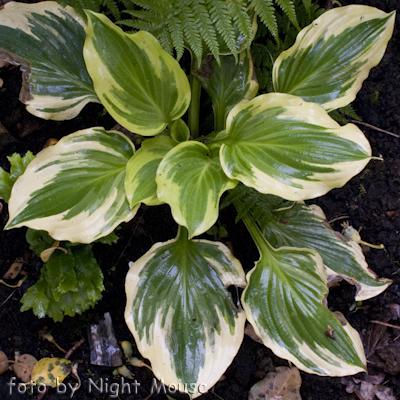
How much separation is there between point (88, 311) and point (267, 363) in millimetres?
725

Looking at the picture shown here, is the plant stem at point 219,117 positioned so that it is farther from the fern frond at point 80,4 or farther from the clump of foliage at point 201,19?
the fern frond at point 80,4

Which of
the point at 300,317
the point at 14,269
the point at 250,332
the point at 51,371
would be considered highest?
the point at 14,269

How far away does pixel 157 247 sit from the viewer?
1.12 metres

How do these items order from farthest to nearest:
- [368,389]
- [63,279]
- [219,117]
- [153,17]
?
[368,389] → [219,117] → [63,279] → [153,17]

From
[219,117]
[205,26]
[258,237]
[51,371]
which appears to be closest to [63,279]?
[51,371]

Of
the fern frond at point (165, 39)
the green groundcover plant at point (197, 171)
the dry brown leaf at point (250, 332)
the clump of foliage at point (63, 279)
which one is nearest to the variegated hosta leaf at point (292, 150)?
the green groundcover plant at point (197, 171)

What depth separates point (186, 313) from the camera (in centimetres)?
109

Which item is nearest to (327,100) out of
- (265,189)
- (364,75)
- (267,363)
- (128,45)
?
(364,75)

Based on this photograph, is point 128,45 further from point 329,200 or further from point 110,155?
point 329,200

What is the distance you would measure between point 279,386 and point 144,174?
96 cm

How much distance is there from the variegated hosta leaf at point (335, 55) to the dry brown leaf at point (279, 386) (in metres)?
0.99

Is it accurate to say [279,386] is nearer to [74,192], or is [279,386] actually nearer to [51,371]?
[51,371]

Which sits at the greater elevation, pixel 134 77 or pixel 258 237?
pixel 134 77

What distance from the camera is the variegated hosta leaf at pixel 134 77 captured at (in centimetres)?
90
